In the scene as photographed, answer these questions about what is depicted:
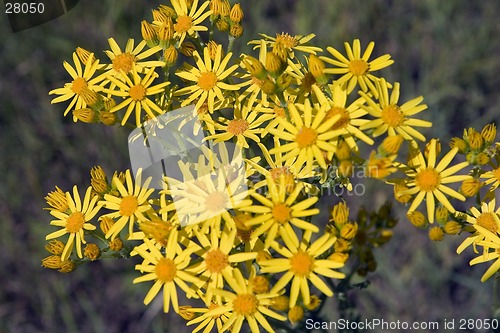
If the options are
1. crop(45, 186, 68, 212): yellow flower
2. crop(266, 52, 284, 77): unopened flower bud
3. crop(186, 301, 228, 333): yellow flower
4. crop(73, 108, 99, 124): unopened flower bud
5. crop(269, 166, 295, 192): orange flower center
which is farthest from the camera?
crop(45, 186, 68, 212): yellow flower

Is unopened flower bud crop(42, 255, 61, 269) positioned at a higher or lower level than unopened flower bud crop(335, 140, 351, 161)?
lower

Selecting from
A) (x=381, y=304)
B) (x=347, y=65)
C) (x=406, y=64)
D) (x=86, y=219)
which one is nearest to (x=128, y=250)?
(x=86, y=219)

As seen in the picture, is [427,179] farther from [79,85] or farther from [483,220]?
[79,85]

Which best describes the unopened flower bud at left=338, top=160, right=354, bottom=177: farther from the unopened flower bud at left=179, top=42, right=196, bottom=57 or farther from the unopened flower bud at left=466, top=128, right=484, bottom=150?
the unopened flower bud at left=179, top=42, right=196, bottom=57

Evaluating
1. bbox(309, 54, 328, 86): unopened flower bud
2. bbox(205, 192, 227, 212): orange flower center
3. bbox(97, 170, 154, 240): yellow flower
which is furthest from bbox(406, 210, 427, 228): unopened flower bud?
bbox(97, 170, 154, 240): yellow flower

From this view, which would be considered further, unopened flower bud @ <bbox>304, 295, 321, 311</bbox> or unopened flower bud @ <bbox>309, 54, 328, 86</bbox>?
unopened flower bud @ <bbox>309, 54, 328, 86</bbox>
